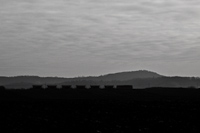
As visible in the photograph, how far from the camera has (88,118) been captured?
59.9 meters

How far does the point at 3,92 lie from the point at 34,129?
234ft

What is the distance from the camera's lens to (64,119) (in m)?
57.8

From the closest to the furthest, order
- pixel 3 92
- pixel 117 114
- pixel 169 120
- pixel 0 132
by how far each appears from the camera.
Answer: pixel 0 132 < pixel 169 120 < pixel 117 114 < pixel 3 92

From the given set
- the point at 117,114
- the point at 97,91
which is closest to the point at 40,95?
the point at 97,91

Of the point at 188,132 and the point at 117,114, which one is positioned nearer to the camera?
the point at 188,132

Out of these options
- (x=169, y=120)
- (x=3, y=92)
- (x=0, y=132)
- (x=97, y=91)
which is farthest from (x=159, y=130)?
(x=97, y=91)

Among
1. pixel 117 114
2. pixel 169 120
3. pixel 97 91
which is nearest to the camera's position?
pixel 169 120

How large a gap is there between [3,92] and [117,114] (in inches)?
2308

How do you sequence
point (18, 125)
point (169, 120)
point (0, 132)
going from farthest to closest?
point (169, 120) → point (18, 125) → point (0, 132)

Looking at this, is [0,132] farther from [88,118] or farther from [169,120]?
[169,120]

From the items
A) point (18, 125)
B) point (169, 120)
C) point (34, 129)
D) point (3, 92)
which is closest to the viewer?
point (34, 129)

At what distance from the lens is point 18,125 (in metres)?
50.6

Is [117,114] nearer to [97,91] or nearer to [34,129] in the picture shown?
[34,129]

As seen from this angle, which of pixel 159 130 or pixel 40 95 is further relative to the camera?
pixel 40 95
